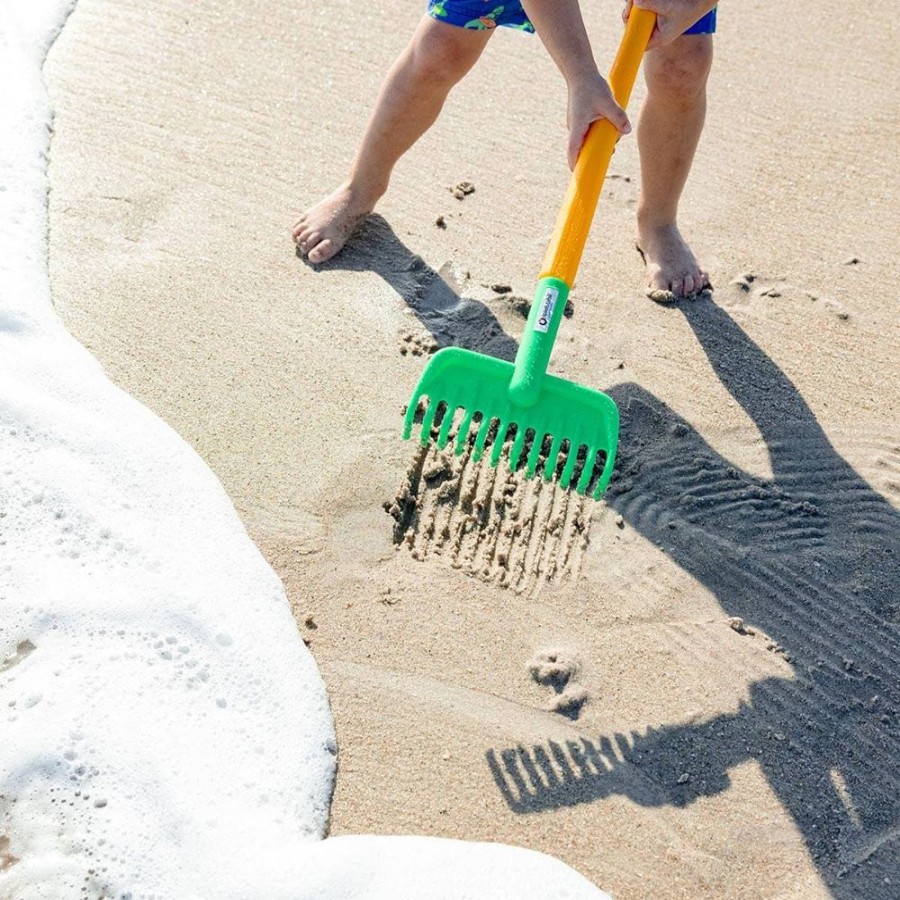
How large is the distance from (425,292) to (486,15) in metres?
0.70

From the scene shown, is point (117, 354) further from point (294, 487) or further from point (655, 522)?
point (655, 522)

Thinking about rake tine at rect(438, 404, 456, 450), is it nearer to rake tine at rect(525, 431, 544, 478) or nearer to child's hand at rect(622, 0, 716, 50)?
rake tine at rect(525, 431, 544, 478)

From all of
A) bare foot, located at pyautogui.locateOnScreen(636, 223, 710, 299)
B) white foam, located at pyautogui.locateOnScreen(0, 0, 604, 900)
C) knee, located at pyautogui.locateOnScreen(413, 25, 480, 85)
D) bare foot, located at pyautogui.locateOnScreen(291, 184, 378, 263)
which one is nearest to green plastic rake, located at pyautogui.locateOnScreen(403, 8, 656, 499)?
white foam, located at pyautogui.locateOnScreen(0, 0, 604, 900)

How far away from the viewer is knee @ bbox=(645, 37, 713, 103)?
283 cm

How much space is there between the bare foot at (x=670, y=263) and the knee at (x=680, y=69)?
0.39 meters

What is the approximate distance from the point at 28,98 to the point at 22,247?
0.70 m

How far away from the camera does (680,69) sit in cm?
286

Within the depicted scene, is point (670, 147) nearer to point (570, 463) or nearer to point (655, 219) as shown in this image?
point (655, 219)

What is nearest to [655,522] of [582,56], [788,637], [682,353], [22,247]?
[788,637]

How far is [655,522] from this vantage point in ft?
8.39

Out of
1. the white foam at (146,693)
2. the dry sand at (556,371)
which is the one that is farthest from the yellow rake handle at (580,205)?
the white foam at (146,693)

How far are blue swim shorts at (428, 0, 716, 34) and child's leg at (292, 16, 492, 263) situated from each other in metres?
0.03

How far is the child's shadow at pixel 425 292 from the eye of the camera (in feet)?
9.59

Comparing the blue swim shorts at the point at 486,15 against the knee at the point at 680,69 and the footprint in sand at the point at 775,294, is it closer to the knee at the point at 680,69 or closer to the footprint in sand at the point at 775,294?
the knee at the point at 680,69
